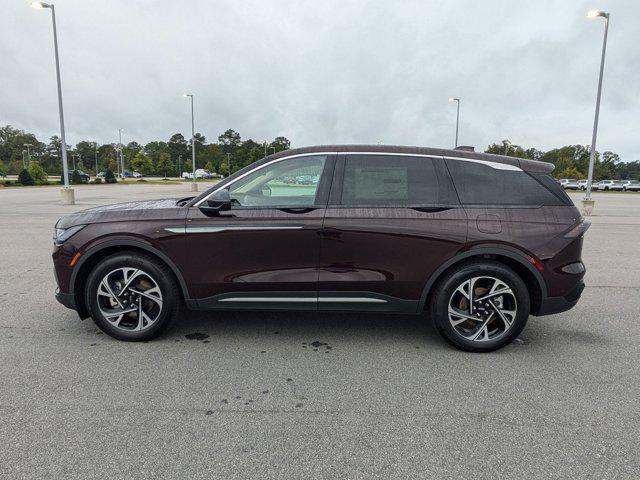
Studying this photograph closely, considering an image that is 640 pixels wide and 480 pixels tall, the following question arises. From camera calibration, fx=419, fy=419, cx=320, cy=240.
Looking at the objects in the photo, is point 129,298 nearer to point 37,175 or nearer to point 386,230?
point 386,230

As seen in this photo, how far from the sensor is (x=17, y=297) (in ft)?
16.7

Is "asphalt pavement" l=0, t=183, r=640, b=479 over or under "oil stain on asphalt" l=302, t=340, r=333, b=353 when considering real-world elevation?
under

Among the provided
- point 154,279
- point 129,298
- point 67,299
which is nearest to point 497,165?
point 154,279

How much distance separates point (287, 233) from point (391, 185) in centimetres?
101

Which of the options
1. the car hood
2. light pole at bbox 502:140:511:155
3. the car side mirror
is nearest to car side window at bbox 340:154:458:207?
the car side mirror

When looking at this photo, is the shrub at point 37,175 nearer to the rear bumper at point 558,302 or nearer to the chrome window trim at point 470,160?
the chrome window trim at point 470,160

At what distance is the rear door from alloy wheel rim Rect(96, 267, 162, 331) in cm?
152

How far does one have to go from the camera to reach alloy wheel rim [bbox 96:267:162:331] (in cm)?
375

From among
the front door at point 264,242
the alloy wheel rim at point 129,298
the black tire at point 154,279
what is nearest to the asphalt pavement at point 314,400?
the black tire at point 154,279

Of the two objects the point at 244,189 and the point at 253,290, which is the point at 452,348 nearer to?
the point at 253,290

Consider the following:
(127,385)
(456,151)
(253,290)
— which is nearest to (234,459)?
(127,385)

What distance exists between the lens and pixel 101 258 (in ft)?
12.6

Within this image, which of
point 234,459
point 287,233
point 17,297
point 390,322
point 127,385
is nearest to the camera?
point 234,459

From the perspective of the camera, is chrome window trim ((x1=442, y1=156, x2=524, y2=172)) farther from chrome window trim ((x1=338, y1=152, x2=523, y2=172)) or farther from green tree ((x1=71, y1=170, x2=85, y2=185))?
green tree ((x1=71, y1=170, x2=85, y2=185))
